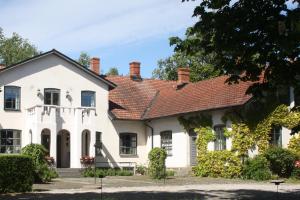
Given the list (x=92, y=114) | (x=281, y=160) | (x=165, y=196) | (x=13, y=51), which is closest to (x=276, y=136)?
(x=281, y=160)

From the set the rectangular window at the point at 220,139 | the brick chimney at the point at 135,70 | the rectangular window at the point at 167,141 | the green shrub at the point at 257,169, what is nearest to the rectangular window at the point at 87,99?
the rectangular window at the point at 167,141

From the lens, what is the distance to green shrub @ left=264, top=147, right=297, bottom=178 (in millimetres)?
→ 26219

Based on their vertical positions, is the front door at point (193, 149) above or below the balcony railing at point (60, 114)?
below

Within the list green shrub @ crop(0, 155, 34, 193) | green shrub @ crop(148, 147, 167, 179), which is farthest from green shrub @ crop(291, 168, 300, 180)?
green shrub @ crop(0, 155, 34, 193)

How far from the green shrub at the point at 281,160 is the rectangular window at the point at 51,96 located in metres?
13.2

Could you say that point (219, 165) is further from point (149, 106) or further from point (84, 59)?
point (84, 59)

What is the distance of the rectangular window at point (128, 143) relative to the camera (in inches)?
1366

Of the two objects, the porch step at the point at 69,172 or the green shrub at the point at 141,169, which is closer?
the porch step at the point at 69,172

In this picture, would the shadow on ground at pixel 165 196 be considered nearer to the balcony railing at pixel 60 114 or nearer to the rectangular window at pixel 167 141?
the balcony railing at pixel 60 114

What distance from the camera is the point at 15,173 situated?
1786 centimetres

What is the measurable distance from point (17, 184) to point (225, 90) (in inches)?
597

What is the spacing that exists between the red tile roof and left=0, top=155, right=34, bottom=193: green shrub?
41.6ft

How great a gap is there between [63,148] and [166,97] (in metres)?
7.72

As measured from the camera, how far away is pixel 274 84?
10.1 meters
